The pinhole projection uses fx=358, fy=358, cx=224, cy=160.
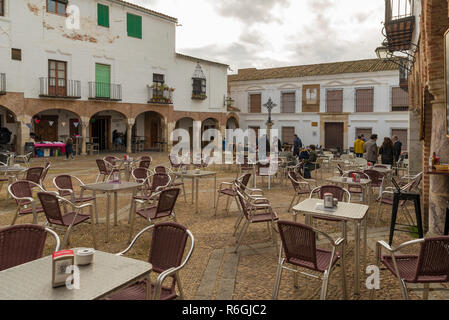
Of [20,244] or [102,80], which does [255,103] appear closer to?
[102,80]

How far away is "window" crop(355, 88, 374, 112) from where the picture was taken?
993 inches

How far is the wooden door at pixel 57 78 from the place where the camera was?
17625 millimetres

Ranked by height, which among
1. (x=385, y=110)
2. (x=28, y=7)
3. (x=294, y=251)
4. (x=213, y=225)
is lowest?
(x=213, y=225)

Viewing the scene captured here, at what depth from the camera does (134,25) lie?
2108 centimetres

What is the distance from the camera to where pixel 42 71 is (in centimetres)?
1733

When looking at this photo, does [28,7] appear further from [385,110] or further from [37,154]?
[385,110]

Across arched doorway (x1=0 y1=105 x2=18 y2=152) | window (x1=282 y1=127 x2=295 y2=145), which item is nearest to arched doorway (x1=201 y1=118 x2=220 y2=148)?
window (x1=282 y1=127 x2=295 y2=145)

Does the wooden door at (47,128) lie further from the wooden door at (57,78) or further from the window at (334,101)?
the window at (334,101)

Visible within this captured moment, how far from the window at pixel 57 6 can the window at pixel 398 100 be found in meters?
20.6

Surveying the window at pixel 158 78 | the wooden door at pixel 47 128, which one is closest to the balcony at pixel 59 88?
the wooden door at pixel 47 128

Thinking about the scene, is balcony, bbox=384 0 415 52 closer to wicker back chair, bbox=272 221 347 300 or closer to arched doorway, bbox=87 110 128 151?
wicker back chair, bbox=272 221 347 300

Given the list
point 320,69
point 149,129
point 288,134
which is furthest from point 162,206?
point 320,69
